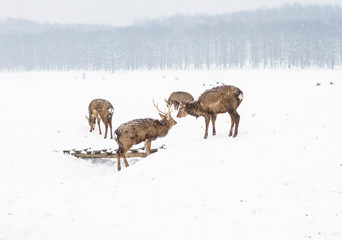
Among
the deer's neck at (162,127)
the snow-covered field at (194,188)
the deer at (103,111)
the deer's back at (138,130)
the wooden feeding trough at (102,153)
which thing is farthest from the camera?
the deer at (103,111)

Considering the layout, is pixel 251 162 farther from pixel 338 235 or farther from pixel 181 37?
pixel 181 37

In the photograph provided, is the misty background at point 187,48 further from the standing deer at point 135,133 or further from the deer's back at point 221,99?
the deer's back at point 221,99

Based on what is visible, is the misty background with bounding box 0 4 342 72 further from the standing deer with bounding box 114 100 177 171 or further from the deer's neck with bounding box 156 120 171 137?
the standing deer with bounding box 114 100 177 171

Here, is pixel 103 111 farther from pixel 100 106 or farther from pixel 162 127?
pixel 162 127

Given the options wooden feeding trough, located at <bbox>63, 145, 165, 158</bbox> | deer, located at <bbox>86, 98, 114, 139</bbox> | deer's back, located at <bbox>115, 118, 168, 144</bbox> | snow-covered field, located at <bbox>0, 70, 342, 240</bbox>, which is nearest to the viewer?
snow-covered field, located at <bbox>0, 70, 342, 240</bbox>

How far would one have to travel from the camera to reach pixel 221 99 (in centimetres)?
1378

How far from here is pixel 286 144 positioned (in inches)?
460

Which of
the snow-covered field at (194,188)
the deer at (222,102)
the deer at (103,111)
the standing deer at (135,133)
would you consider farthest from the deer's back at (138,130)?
the deer at (103,111)

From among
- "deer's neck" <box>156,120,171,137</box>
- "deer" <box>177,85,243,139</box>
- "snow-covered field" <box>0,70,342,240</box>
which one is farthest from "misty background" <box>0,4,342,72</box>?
"deer" <box>177,85,243,139</box>

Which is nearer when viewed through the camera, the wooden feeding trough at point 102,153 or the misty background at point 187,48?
the wooden feeding trough at point 102,153

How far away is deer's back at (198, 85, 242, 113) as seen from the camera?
13625 millimetres

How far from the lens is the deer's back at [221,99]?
536 inches

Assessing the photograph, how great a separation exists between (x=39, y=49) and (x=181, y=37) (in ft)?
175

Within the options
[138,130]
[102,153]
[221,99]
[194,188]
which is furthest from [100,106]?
[194,188]
